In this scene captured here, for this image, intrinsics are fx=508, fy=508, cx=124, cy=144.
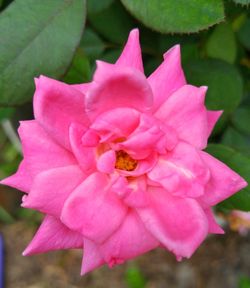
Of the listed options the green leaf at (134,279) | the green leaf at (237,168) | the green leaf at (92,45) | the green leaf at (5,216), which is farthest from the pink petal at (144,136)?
the green leaf at (134,279)

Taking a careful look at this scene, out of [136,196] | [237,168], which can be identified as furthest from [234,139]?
[136,196]

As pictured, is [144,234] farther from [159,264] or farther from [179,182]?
[159,264]

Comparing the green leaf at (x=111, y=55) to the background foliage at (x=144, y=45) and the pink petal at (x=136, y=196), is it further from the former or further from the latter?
the pink petal at (x=136, y=196)

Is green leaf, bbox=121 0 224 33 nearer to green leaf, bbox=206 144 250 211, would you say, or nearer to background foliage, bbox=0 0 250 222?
background foliage, bbox=0 0 250 222

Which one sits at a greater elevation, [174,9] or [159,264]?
[174,9]

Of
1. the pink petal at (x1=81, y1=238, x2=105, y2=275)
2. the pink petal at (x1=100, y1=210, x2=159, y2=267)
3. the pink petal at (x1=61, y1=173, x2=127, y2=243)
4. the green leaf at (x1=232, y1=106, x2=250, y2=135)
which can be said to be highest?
the pink petal at (x1=61, y1=173, x2=127, y2=243)

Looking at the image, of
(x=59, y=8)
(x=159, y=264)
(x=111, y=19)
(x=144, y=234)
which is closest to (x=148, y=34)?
(x=111, y=19)

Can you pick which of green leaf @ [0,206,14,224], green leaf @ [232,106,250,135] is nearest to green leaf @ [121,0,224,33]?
green leaf @ [232,106,250,135]
